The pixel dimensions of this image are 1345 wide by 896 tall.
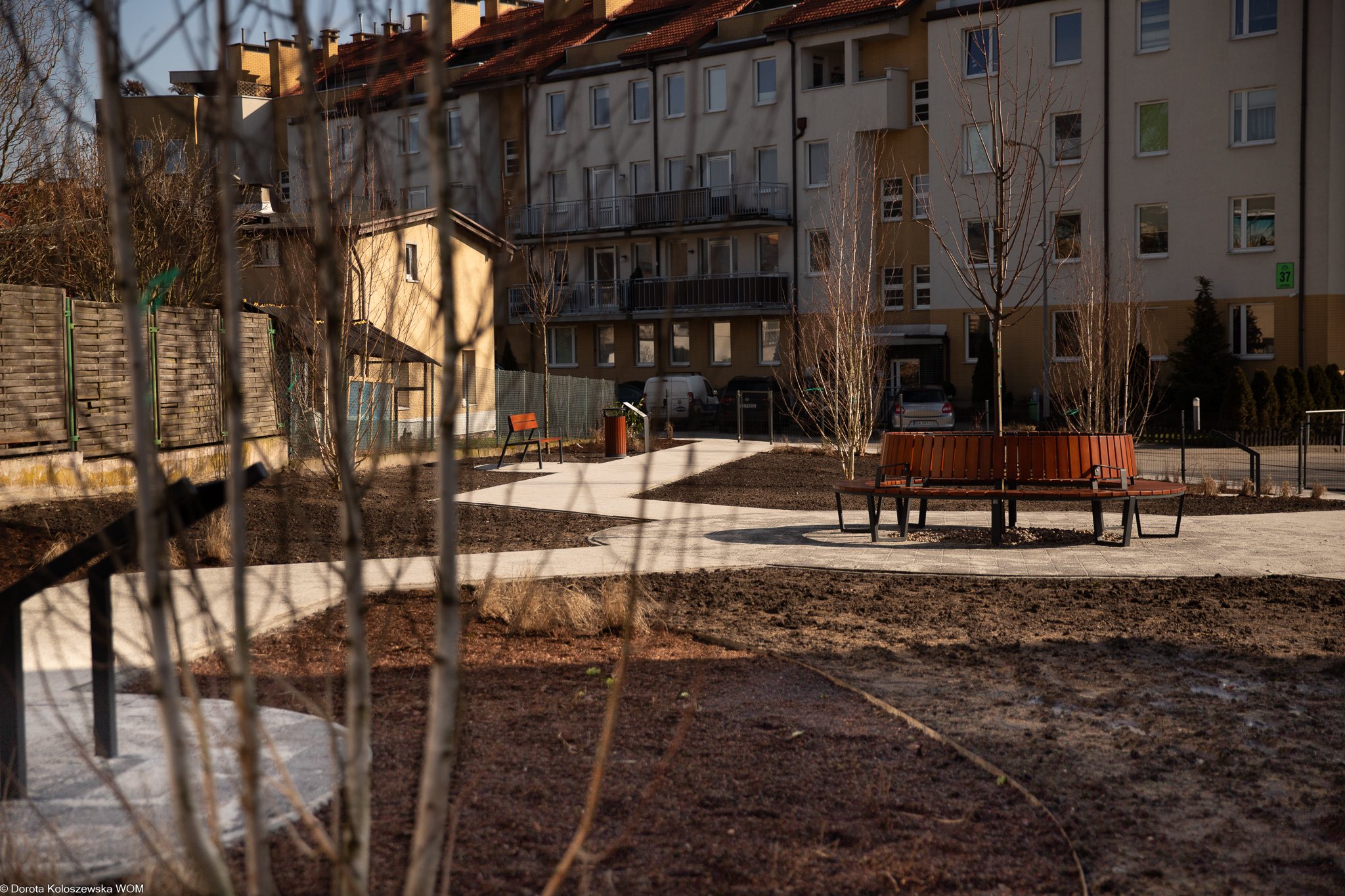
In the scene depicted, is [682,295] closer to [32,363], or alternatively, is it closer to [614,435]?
[614,435]

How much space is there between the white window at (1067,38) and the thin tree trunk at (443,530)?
117ft

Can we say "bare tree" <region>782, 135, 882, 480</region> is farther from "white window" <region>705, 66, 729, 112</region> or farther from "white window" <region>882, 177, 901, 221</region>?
"white window" <region>705, 66, 729, 112</region>

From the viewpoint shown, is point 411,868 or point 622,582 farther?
point 622,582

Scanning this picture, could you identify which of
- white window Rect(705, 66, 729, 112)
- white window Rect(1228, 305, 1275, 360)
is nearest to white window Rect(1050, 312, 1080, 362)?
white window Rect(1228, 305, 1275, 360)

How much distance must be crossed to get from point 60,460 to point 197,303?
3776mm

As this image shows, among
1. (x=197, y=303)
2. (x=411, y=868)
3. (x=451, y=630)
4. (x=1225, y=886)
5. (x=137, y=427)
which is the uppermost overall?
(x=197, y=303)

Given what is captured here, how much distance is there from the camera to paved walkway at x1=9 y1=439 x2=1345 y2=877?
3441 millimetres

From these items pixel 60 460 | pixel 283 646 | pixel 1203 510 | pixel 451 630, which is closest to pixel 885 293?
pixel 1203 510

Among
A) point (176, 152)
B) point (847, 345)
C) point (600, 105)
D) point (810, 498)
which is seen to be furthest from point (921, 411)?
point (176, 152)

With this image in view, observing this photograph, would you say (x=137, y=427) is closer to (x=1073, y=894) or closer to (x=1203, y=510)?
(x=1073, y=894)

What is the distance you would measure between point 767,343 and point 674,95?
9.45m

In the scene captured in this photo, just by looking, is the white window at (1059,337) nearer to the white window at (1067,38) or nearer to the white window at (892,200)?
the white window at (892,200)

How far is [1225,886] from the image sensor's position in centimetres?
346

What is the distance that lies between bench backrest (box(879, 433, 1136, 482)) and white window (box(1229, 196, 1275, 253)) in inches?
976
